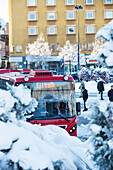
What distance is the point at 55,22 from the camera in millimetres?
66250

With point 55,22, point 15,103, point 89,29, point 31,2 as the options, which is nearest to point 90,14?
point 89,29

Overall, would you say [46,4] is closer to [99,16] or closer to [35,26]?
[35,26]

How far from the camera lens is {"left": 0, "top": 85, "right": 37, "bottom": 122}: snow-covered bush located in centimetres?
351

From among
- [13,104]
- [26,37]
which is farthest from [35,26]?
[13,104]

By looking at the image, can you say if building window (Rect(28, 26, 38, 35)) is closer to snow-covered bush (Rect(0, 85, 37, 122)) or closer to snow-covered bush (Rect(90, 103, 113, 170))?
snow-covered bush (Rect(0, 85, 37, 122))

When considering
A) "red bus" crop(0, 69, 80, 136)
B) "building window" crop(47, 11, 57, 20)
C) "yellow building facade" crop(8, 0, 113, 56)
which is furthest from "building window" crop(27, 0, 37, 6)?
"red bus" crop(0, 69, 80, 136)

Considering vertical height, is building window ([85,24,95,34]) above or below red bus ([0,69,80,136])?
above

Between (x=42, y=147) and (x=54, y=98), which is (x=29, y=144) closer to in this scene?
(x=42, y=147)

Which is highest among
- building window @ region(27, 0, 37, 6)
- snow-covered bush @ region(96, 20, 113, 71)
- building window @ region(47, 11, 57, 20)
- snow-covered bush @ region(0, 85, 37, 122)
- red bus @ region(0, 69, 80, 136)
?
building window @ region(27, 0, 37, 6)

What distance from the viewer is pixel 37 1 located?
66.4 meters

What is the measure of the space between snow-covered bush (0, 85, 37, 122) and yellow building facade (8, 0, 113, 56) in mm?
62218

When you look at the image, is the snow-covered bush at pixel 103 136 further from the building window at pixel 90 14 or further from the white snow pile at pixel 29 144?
the building window at pixel 90 14

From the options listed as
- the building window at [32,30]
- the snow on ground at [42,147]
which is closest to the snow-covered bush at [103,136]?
the snow on ground at [42,147]

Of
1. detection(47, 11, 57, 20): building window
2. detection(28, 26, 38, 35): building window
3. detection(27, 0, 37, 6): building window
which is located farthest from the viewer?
detection(47, 11, 57, 20): building window
